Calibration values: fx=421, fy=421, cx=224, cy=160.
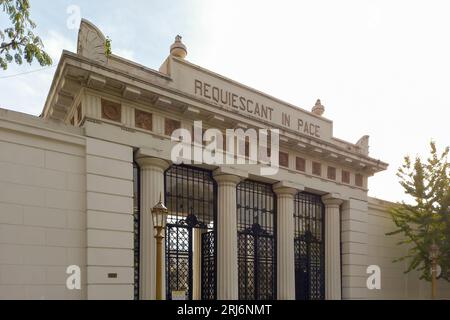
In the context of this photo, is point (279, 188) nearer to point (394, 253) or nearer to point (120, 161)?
point (120, 161)

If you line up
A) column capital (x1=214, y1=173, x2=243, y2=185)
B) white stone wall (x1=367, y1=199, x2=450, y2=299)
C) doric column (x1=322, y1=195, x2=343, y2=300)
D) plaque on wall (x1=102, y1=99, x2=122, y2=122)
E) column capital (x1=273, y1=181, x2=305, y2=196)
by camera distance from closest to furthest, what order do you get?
1. plaque on wall (x1=102, y1=99, x2=122, y2=122)
2. column capital (x1=214, y1=173, x2=243, y2=185)
3. column capital (x1=273, y1=181, x2=305, y2=196)
4. doric column (x1=322, y1=195, x2=343, y2=300)
5. white stone wall (x1=367, y1=199, x2=450, y2=299)

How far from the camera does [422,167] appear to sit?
75.0 feet

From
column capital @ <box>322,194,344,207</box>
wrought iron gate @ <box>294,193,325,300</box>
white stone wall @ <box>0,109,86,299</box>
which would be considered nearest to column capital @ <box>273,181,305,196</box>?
wrought iron gate @ <box>294,193,325,300</box>

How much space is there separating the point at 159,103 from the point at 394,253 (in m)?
16.9

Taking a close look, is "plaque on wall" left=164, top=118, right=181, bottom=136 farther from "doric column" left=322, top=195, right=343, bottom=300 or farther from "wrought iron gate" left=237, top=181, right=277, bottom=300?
"doric column" left=322, top=195, right=343, bottom=300

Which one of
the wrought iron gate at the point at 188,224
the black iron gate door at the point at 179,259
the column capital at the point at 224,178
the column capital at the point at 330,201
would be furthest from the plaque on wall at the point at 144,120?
the column capital at the point at 330,201

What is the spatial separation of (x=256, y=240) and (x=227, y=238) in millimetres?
2373

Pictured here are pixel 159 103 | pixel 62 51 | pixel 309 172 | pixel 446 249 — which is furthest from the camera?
pixel 446 249

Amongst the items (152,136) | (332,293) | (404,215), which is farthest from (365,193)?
(152,136)

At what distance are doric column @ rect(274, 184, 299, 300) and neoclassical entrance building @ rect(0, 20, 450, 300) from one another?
0.05 metres

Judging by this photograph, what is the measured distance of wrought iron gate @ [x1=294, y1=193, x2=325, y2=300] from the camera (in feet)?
64.7

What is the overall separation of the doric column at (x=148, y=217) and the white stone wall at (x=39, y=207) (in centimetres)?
210

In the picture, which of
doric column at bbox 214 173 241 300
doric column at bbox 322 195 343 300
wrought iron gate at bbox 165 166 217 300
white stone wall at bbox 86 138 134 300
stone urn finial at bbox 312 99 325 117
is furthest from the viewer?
stone urn finial at bbox 312 99 325 117

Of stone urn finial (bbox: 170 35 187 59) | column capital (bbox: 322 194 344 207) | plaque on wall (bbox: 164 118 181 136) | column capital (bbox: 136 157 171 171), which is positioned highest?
stone urn finial (bbox: 170 35 187 59)
